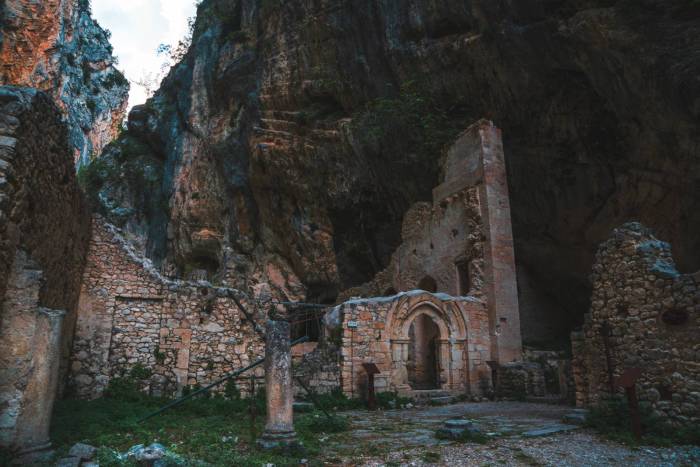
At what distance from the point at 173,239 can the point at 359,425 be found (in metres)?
A: 23.9

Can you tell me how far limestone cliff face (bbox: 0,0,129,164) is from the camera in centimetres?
2658

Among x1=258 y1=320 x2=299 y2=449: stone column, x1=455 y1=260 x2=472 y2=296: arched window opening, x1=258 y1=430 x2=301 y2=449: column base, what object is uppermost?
x1=455 y1=260 x2=472 y2=296: arched window opening

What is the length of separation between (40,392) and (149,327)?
5.35 meters

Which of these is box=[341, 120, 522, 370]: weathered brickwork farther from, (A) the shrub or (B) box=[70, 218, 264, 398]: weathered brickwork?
(B) box=[70, 218, 264, 398]: weathered brickwork

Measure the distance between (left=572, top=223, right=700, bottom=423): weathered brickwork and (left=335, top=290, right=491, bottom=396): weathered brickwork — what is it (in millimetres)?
5367

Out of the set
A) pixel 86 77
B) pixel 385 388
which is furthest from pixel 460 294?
pixel 86 77

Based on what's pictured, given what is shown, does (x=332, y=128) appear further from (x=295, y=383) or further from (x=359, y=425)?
(x=359, y=425)

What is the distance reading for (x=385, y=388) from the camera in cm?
1252

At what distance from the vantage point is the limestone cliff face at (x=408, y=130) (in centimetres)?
1326

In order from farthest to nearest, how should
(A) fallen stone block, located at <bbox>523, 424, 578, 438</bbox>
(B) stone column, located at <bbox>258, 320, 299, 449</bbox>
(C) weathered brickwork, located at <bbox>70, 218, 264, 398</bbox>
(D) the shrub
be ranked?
1. (C) weathered brickwork, located at <bbox>70, 218, 264, 398</bbox>
2. (A) fallen stone block, located at <bbox>523, 424, 578, 438</bbox>
3. (B) stone column, located at <bbox>258, 320, 299, 449</bbox>
4. (D) the shrub

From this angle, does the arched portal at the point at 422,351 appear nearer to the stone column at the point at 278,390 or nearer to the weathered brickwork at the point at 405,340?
the weathered brickwork at the point at 405,340

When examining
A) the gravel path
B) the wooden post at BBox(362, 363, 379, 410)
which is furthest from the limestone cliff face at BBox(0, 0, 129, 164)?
the gravel path

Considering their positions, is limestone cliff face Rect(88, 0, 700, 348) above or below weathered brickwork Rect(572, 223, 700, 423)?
above

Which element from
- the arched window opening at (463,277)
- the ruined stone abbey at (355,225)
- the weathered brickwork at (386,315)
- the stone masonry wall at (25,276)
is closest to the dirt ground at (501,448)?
the ruined stone abbey at (355,225)
